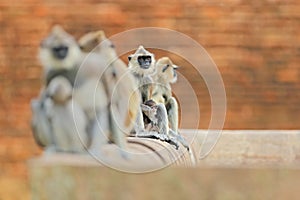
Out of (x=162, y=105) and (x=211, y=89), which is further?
(x=211, y=89)

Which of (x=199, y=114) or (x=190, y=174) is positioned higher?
(x=199, y=114)

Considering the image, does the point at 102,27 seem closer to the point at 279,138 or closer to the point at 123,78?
the point at 279,138

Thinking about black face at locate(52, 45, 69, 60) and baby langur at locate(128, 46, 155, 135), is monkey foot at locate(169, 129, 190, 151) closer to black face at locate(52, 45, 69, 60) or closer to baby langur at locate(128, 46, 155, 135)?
baby langur at locate(128, 46, 155, 135)

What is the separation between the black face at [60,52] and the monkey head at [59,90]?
0.06 meters

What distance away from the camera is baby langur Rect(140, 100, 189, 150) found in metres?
2.24

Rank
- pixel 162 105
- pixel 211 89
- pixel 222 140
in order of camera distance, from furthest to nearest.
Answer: pixel 211 89 < pixel 222 140 < pixel 162 105

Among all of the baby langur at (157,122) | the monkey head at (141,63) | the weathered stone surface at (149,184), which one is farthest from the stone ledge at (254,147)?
the weathered stone surface at (149,184)

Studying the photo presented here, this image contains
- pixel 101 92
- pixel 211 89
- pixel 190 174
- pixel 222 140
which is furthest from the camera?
pixel 211 89

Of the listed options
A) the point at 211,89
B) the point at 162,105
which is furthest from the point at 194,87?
the point at 162,105

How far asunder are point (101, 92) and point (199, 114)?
1.57m

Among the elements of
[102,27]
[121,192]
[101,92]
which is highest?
[102,27]

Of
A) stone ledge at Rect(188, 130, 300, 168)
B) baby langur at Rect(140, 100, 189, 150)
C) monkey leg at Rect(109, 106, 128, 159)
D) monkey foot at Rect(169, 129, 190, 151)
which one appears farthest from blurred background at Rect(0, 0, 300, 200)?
monkey leg at Rect(109, 106, 128, 159)

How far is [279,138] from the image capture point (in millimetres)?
2988

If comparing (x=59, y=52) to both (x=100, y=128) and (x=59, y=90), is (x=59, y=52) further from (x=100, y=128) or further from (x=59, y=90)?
(x=100, y=128)
